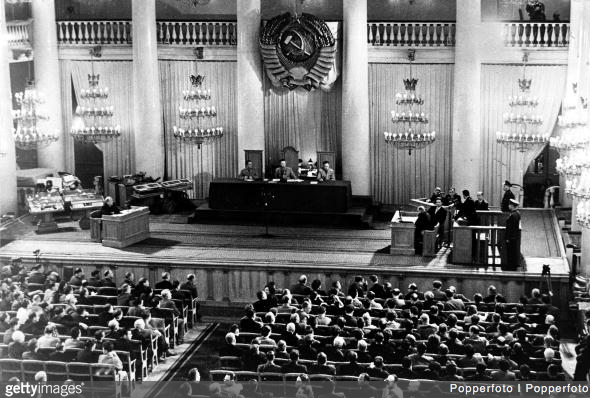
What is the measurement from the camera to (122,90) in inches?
1104

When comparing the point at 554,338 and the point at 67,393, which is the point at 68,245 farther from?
→ the point at 554,338

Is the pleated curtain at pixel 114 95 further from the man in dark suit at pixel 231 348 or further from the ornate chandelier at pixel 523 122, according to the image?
the man in dark suit at pixel 231 348

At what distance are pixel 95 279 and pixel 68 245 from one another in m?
3.68

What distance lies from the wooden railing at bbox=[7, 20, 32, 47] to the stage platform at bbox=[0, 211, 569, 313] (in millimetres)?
7199

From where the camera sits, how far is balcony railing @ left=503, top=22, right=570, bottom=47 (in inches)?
1000

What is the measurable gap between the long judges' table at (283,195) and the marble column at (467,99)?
3.44 metres

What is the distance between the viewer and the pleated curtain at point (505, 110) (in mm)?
25766

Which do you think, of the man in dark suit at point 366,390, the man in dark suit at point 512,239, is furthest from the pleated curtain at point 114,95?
the man in dark suit at point 366,390

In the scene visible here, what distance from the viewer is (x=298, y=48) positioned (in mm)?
25875

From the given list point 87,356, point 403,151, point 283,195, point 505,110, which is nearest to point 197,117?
point 283,195

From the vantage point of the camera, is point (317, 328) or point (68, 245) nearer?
point (317, 328)

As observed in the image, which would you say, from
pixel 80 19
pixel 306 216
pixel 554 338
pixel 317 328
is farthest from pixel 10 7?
pixel 554 338

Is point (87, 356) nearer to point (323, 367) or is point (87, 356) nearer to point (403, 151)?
point (323, 367)

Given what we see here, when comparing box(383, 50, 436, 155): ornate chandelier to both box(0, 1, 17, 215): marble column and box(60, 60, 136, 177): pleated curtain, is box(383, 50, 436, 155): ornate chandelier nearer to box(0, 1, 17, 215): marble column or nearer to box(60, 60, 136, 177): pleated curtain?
box(60, 60, 136, 177): pleated curtain
